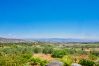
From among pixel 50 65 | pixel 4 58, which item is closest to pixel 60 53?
pixel 50 65

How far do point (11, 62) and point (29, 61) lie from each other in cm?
1076

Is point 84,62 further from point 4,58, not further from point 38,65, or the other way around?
point 4,58

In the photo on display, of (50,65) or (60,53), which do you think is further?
(60,53)

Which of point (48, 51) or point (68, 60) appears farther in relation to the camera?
point (48, 51)

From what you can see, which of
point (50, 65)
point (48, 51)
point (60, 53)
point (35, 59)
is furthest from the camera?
point (48, 51)

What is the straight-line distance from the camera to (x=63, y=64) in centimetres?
2959

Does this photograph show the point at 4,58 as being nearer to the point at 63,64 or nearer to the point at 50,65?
the point at 50,65

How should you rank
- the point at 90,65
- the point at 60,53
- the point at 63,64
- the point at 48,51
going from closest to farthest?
1. the point at 63,64
2. the point at 90,65
3. the point at 60,53
4. the point at 48,51

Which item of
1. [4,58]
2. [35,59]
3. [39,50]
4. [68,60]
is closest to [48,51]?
[39,50]

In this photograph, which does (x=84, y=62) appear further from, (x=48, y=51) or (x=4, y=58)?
(x=48, y=51)

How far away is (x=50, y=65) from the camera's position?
27.8 meters

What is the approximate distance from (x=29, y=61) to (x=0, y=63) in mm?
10659

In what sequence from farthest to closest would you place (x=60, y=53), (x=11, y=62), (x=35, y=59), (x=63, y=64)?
(x=60, y=53) → (x=35, y=59) → (x=63, y=64) → (x=11, y=62)

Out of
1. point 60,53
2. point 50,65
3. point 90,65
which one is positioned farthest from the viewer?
point 60,53
